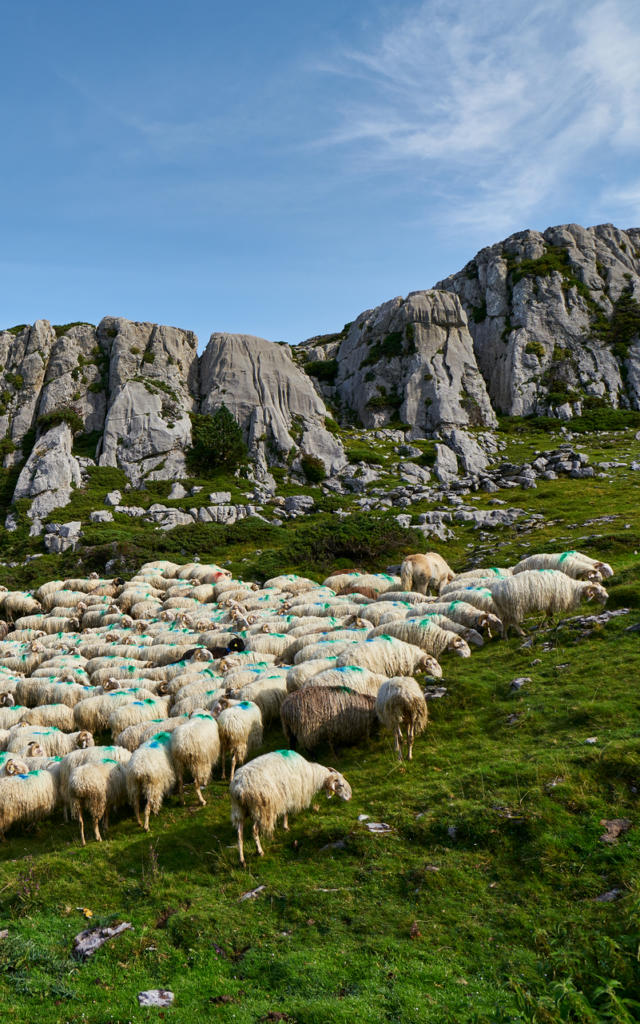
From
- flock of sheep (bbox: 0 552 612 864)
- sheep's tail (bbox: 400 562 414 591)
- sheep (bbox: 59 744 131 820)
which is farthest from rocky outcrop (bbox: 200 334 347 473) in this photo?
sheep (bbox: 59 744 131 820)

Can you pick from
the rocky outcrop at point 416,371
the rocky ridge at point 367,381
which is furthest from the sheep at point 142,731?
the rocky outcrop at point 416,371

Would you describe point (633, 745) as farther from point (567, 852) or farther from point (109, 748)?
point (109, 748)

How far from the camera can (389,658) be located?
49.0ft

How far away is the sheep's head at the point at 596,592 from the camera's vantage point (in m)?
17.0

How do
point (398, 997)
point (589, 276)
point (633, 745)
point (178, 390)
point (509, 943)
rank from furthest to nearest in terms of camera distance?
point (589, 276) → point (178, 390) → point (633, 745) → point (509, 943) → point (398, 997)

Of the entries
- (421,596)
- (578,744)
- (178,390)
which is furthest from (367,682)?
(178,390)

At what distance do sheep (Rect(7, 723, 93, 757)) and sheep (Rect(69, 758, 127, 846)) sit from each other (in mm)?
2312

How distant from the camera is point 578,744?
412 inches

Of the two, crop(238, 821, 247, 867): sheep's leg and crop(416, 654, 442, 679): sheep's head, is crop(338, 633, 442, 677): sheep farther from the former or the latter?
crop(238, 821, 247, 867): sheep's leg

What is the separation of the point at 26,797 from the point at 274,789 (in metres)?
5.54

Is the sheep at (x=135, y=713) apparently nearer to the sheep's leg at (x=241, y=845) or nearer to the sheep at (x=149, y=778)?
the sheep at (x=149, y=778)

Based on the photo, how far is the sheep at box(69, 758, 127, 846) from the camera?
11.4 meters

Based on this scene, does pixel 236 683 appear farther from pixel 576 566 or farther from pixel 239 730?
pixel 576 566

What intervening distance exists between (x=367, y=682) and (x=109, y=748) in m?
5.91
